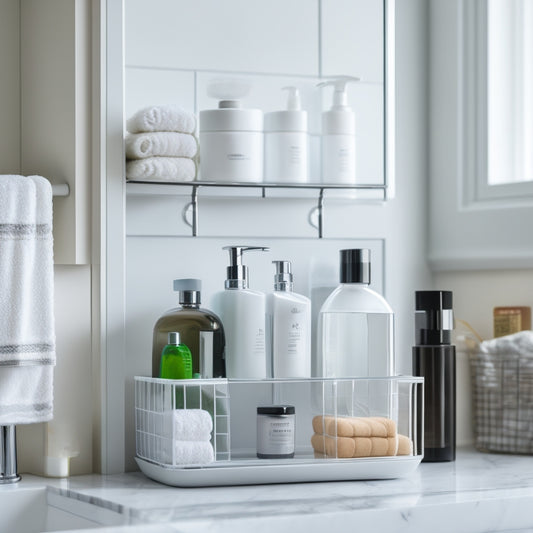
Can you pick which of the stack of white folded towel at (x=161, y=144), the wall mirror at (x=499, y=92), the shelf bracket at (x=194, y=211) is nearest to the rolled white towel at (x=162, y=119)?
the stack of white folded towel at (x=161, y=144)

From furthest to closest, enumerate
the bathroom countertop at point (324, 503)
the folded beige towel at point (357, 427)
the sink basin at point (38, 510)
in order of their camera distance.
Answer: the folded beige towel at point (357, 427), the sink basin at point (38, 510), the bathroom countertop at point (324, 503)

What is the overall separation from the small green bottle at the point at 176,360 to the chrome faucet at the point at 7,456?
0.76 feet

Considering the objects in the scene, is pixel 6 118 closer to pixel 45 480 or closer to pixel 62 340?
pixel 62 340

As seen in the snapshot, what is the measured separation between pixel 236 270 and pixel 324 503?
39 cm

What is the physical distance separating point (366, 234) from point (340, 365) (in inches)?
11.0

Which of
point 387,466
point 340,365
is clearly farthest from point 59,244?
point 387,466

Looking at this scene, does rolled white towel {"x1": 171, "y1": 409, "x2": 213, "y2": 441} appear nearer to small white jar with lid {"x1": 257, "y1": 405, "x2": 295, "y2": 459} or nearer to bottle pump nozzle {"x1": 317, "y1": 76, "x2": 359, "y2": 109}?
small white jar with lid {"x1": 257, "y1": 405, "x2": 295, "y2": 459}

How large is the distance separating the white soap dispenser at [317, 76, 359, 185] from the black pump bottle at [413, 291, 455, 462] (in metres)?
0.23

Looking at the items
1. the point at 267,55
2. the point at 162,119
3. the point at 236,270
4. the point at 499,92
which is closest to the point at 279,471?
the point at 236,270

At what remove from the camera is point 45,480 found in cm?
140

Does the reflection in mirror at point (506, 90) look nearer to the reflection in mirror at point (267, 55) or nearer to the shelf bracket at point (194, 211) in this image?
the reflection in mirror at point (267, 55)

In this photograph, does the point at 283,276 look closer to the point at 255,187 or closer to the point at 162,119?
the point at 255,187

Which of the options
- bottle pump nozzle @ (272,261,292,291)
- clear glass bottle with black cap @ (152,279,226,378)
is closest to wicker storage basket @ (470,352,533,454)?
bottle pump nozzle @ (272,261,292,291)

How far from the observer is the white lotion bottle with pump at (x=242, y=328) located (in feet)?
4.69
